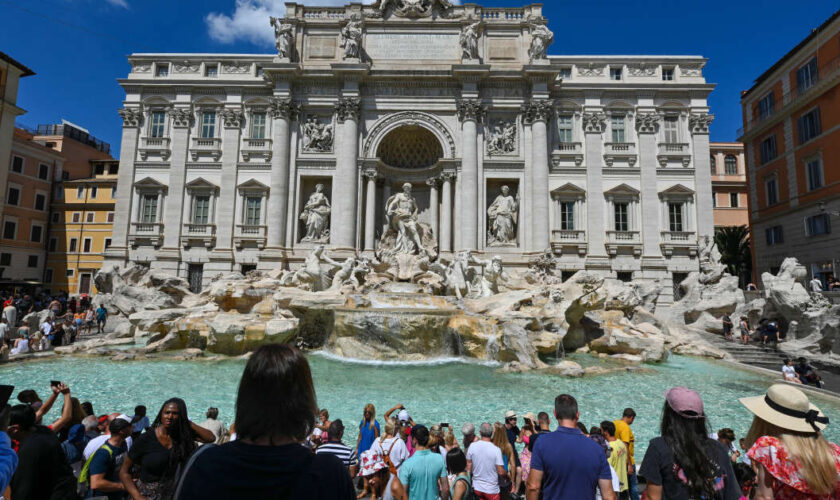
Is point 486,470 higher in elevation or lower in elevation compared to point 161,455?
lower

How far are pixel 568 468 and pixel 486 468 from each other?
1.68 metres

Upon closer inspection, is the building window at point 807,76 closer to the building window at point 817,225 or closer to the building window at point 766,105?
the building window at point 766,105

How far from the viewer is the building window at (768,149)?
2645 centimetres

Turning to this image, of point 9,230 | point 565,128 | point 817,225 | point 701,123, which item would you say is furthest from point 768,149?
point 9,230

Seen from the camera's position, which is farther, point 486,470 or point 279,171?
point 279,171

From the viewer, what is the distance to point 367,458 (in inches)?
174

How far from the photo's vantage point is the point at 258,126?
83.2 feet

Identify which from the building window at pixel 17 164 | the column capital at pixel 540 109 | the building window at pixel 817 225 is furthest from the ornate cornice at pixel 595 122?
the building window at pixel 17 164

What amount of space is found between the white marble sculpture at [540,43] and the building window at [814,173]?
1567cm

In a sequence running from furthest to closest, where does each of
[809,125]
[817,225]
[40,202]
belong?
[40,202]
[809,125]
[817,225]

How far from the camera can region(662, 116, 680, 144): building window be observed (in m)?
24.8

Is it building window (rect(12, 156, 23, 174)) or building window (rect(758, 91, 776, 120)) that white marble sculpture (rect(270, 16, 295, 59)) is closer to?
building window (rect(12, 156, 23, 174))

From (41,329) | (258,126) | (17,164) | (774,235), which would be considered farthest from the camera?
(17,164)

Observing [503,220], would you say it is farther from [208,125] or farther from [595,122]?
[208,125]
